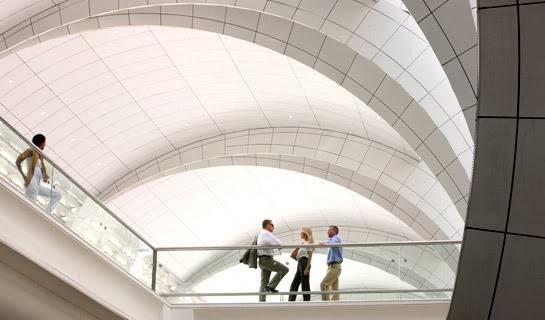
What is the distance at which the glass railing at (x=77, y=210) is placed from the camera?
13.5 metres

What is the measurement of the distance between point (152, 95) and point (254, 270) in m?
12.2

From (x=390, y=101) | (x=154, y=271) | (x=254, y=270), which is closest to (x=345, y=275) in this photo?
(x=254, y=270)

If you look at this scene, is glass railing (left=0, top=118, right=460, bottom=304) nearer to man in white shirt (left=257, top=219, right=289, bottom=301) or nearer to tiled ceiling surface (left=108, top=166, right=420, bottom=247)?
man in white shirt (left=257, top=219, right=289, bottom=301)

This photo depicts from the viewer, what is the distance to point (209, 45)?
25.9m

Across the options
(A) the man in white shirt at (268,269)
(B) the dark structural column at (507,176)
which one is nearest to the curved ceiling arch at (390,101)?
(A) the man in white shirt at (268,269)

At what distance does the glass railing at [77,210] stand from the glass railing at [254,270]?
0.02 meters

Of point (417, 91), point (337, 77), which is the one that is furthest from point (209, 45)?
point (417, 91)

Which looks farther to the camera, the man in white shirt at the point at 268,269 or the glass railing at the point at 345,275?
the man in white shirt at the point at 268,269

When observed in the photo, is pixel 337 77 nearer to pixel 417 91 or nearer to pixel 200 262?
pixel 417 91

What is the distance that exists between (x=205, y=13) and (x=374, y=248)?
8342 mm

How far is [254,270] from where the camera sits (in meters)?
17.6

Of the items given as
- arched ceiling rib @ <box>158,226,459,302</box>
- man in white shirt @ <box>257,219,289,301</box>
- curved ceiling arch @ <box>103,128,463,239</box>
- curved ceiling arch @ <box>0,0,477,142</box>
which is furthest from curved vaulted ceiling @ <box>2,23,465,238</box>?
man in white shirt @ <box>257,219,289,301</box>

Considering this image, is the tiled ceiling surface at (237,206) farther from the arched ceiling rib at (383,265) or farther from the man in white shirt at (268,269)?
the man in white shirt at (268,269)

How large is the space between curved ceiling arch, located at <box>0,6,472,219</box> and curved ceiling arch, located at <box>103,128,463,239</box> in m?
4.80
